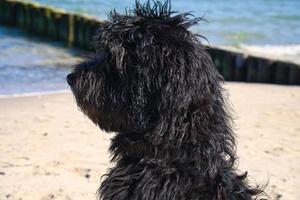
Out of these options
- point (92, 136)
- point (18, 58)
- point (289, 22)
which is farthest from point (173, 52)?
point (289, 22)

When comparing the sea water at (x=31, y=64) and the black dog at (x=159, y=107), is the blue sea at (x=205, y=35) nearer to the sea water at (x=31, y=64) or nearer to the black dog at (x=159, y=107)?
the sea water at (x=31, y=64)

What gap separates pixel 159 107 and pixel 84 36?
18572 mm

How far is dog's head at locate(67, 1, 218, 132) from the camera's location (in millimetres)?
3346

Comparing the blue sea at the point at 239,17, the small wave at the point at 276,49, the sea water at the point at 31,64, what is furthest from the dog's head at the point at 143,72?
the small wave at the point at 276,49

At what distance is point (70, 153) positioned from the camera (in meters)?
7.53

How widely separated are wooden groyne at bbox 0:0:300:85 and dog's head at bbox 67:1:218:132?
5.88 metres

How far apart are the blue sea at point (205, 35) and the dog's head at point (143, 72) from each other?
2.27ft

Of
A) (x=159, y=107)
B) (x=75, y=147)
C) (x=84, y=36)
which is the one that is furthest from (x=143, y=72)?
(x=84, y=36)

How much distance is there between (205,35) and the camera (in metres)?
23.2

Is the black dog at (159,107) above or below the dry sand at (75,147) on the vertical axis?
above

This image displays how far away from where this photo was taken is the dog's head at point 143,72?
3.35 m

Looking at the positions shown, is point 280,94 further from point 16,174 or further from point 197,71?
point 197,71

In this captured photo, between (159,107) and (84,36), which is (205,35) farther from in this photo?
(159,107)

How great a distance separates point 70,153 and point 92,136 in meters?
1.00
